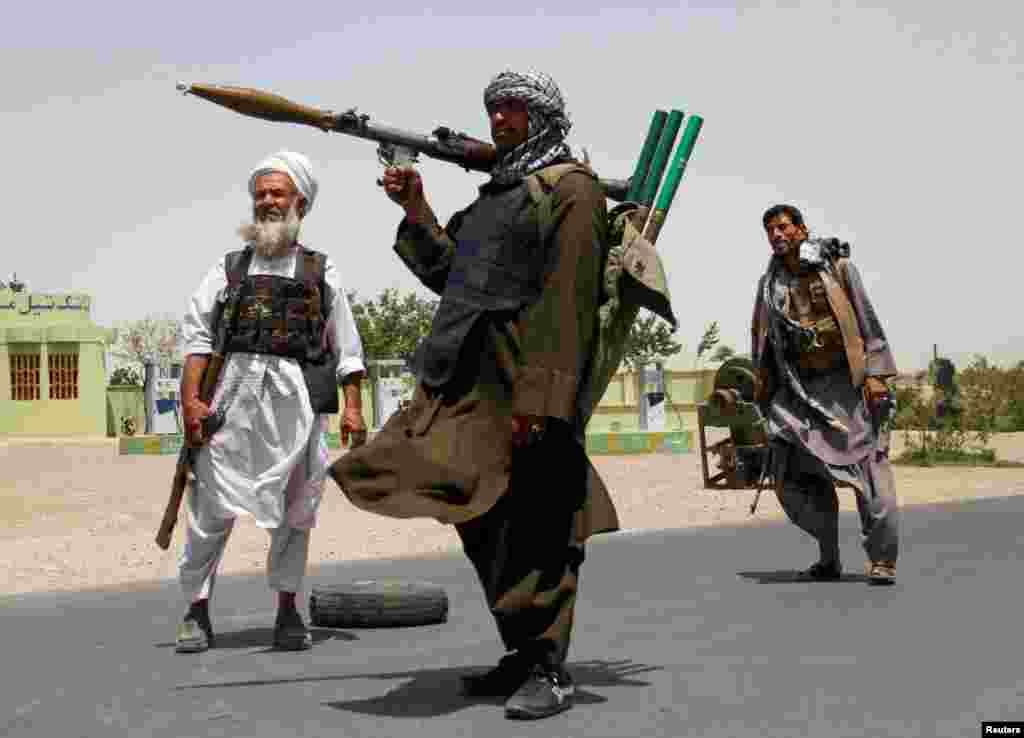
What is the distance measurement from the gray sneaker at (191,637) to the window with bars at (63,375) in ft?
166

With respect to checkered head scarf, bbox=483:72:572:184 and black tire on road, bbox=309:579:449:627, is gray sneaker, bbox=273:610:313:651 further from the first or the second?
checkered head scarf, bbox=483:72:572:184

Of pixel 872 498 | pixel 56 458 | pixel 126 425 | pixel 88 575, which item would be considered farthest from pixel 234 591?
pixel 126 425

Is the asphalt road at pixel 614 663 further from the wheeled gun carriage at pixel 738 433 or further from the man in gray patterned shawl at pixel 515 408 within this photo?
the wheeled gun carriage at pixel 738 433

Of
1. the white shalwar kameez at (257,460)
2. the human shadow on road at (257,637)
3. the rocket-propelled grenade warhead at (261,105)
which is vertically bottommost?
the human shadow on road at (257,637)

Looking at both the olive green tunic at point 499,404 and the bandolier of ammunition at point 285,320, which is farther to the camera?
the bandolier of ammunition at point 285,320

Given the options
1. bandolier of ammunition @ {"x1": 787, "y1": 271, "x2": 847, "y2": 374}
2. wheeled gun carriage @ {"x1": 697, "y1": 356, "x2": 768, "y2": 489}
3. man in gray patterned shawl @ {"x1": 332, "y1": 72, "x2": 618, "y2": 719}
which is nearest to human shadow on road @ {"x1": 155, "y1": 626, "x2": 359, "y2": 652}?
man in gray patterned shawl @ {"x1": 332, "y1": 72, "x2": 618, "y2": 719}

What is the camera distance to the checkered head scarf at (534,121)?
17.5ft

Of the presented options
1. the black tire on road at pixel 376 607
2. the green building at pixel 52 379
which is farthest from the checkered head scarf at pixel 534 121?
the green building at pixel 52 379

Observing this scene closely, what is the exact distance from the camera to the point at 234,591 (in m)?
9.34

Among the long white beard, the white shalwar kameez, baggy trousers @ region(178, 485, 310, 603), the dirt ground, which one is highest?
the long white beard

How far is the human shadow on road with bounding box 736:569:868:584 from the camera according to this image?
894 cm

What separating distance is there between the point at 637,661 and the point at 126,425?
4915 centimetres

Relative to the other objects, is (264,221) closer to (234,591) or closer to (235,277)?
(235,277)

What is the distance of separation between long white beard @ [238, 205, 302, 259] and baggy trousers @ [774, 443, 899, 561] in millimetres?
3398
